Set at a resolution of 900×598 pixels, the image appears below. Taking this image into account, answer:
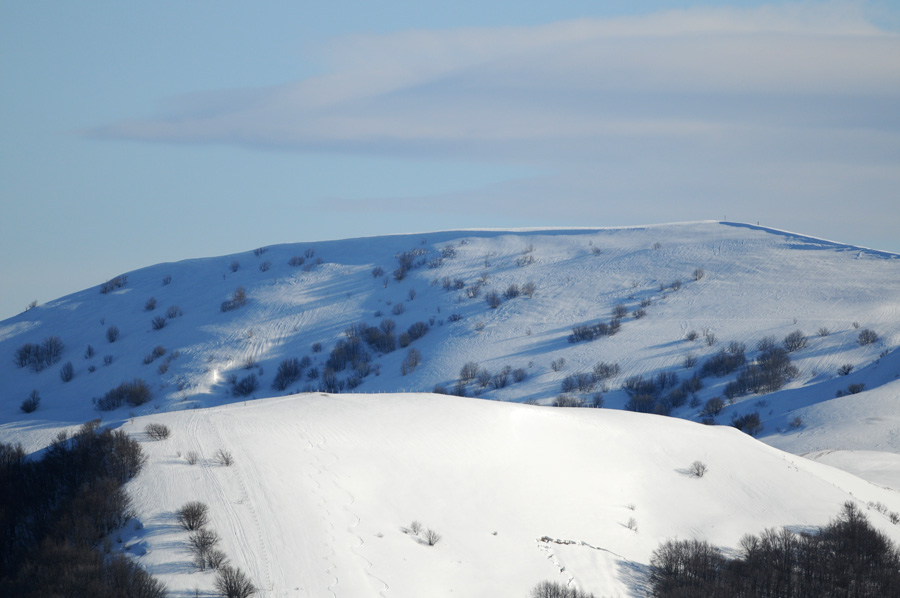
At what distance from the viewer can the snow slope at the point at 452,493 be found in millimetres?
13617

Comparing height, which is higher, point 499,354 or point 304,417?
point 304,417

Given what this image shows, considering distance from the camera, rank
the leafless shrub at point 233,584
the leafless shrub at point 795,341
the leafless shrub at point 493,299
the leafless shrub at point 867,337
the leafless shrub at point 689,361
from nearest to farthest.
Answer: the leafless shrub at point 233,584, the leafless shrub at point 867,337, the leafless shrub at point 689,361, the leafless shrub at point 795,341, the leafless shrub at point 493,299

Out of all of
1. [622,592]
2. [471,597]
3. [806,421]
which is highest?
[471,597]

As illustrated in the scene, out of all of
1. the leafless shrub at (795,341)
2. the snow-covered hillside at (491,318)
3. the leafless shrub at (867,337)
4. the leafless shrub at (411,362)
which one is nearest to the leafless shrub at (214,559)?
the snow-covered hillside at (491,318)

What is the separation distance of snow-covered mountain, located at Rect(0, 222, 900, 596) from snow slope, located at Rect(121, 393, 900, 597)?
0.07 m

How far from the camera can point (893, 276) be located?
54562 millimetres

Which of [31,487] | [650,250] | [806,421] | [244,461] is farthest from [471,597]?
[650,250]

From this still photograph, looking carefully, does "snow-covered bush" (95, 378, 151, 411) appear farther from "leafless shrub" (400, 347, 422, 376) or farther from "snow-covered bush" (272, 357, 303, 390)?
"leafless shrub" (400, 347, 422, 376)

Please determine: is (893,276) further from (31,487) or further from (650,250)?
(31,487)

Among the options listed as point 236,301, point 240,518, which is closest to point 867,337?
point 240,518

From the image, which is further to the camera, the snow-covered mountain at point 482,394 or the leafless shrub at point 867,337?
the leafless shrub at point 867,337

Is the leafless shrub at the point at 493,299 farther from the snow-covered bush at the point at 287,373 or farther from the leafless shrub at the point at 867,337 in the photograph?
the leafless shrub at the point at 867,337

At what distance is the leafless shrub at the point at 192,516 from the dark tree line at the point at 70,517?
0.90 m

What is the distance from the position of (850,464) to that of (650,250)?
39.1 m
